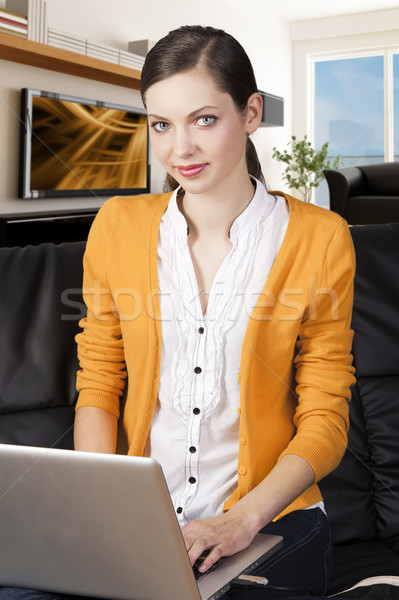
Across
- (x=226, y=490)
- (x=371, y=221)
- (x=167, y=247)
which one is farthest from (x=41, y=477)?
(x=371, y=221)

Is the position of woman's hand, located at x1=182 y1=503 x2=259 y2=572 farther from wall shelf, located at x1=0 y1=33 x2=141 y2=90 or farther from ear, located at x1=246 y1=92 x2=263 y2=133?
wall shelf, located at x1=0 y1=33 x2=141 y2=90

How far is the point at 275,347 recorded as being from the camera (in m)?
1.07

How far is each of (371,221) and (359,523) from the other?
11.6ft

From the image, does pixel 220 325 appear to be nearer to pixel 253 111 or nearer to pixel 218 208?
pixel 218 208

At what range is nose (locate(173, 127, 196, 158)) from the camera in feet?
3.23

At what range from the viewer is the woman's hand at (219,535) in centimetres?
81

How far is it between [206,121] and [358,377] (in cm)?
64

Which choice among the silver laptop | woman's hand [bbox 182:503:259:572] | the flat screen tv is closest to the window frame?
the flat screen tv

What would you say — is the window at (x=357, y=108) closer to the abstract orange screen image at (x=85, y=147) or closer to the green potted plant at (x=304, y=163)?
the green potted plant at (x=304, y=163)

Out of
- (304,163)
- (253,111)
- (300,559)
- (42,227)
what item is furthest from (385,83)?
(300,559)

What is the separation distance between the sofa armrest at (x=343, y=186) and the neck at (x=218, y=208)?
3.72m

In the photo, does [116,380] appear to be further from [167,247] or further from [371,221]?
[371,221]

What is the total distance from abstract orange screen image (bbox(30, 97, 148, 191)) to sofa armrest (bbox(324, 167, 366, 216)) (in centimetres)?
138

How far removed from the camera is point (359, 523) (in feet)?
4.21
